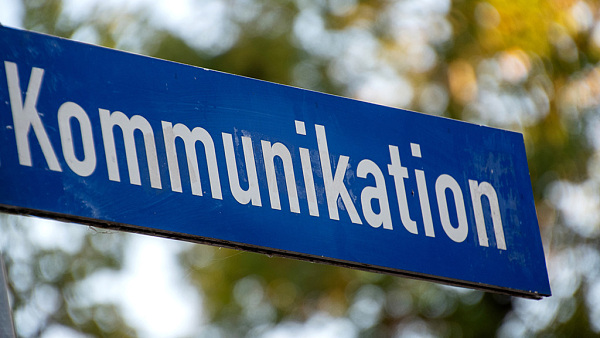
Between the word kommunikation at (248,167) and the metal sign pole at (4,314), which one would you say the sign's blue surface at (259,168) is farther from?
the metal sign pole at (4,314)

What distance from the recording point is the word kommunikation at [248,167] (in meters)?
1.68

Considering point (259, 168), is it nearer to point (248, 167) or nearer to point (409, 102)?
point (248, 167)

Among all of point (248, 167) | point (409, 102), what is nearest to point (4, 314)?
point (248, 167)

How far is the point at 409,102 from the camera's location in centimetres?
573

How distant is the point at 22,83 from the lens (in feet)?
5.54

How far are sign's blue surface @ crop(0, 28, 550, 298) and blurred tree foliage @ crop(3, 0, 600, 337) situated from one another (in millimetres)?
3104

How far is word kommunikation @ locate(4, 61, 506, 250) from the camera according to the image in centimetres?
168

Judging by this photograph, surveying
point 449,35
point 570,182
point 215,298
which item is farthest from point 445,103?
point 215,298

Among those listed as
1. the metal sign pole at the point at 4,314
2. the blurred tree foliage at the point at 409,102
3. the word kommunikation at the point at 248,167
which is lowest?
the metal sign pole at the point at 4,314

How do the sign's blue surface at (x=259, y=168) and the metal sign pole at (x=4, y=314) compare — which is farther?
the sign's blue surface at (x=259, y=168)

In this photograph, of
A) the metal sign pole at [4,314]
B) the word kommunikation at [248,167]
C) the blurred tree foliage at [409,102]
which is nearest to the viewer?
the metal sign pole at [4,314]

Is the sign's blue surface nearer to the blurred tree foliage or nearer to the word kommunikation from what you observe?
the word kommunikation

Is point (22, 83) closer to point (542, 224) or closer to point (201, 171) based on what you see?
point (201, 171)

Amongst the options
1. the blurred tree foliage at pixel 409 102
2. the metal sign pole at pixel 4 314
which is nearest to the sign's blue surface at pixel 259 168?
the metal sign pole at pixel 4 314
